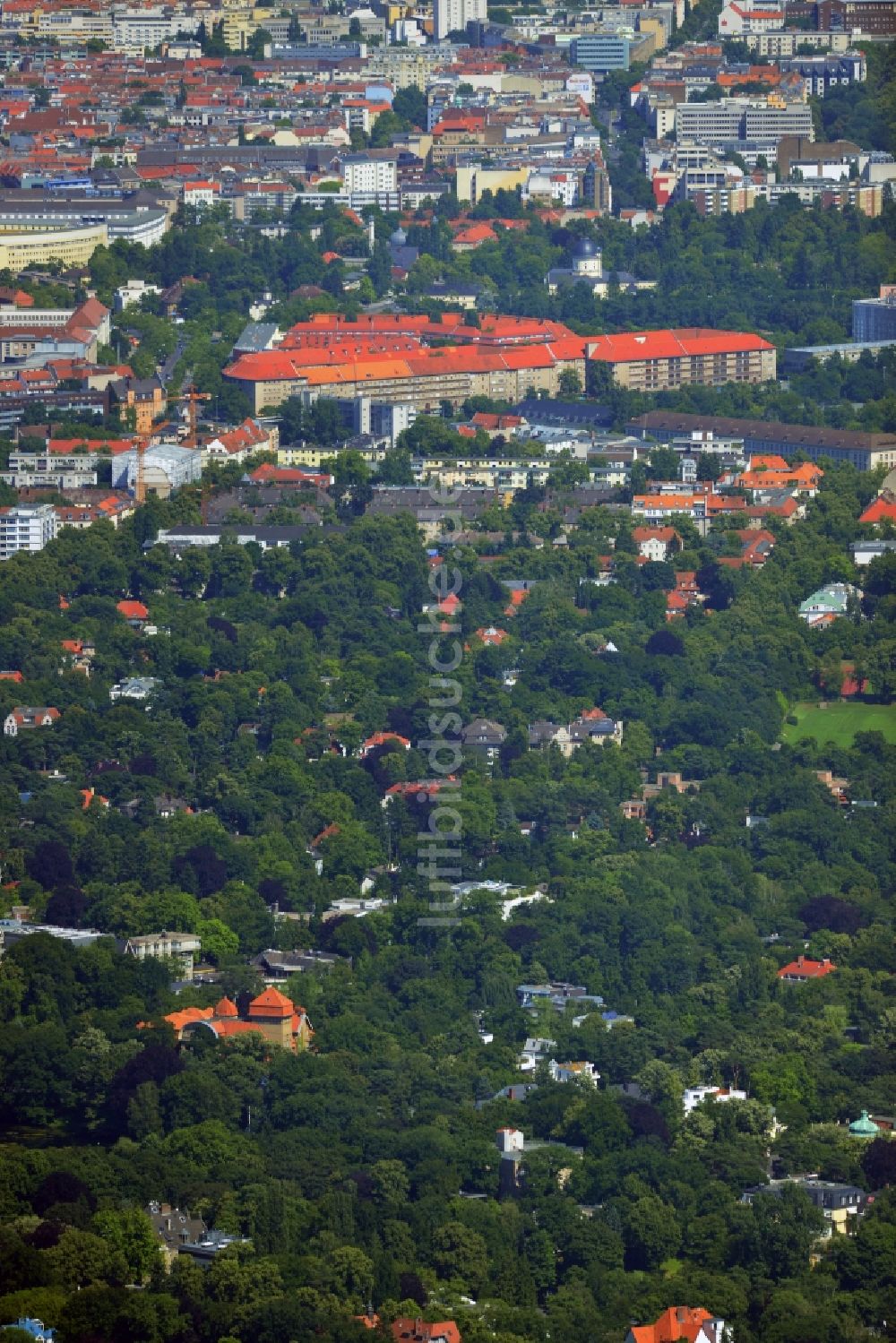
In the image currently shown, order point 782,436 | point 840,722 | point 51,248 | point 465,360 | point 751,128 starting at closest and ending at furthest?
point 840,722
point 782,436
point 465,360
point 51,248
point 751,128

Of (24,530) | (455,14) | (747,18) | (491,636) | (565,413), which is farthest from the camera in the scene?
(455,14)

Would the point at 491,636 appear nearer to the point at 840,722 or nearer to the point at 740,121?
the point at 840,722

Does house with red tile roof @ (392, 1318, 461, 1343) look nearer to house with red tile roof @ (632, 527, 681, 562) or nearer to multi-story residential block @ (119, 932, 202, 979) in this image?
multi-story residential block @ (119, 932, 202, 979)

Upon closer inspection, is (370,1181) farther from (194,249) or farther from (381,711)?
(194,249)

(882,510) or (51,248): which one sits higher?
(882,510)

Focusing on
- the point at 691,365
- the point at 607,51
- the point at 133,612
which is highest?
the point at 133,612

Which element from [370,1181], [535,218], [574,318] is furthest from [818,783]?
[535,218]

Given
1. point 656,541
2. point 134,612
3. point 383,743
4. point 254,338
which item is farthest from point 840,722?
point 254,338

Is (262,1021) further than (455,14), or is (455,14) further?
(455,14)
